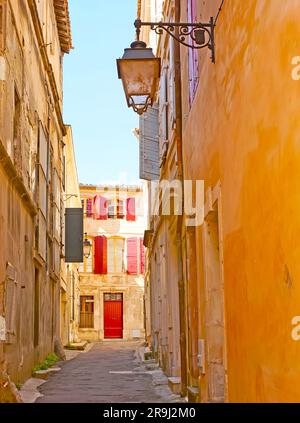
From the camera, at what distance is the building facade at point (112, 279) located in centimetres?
4125

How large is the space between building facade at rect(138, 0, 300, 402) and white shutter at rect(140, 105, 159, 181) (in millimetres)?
8490

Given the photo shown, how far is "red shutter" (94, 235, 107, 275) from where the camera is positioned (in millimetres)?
41812

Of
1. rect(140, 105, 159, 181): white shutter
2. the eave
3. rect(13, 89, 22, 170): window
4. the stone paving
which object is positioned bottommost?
the stone paving

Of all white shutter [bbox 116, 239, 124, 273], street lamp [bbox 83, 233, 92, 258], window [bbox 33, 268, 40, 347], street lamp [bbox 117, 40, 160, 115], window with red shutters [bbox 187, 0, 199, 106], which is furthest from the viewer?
white shutter [bbox 116, 239, 124, 273]

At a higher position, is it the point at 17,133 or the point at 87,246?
the point at 17,133

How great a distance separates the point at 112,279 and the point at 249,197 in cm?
3709

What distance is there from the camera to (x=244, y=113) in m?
5.40

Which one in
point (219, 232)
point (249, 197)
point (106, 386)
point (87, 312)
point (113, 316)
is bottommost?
point (106, 386)

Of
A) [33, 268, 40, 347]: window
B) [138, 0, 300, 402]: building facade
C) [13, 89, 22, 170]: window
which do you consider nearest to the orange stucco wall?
[138, 0, 300, 402]: building facade

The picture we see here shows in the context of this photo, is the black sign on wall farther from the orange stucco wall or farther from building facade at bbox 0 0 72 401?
the orange stucco wall

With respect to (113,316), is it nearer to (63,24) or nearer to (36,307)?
(63,24)

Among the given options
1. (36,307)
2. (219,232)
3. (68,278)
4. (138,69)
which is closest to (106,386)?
(36,307)

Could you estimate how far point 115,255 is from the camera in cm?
4278
